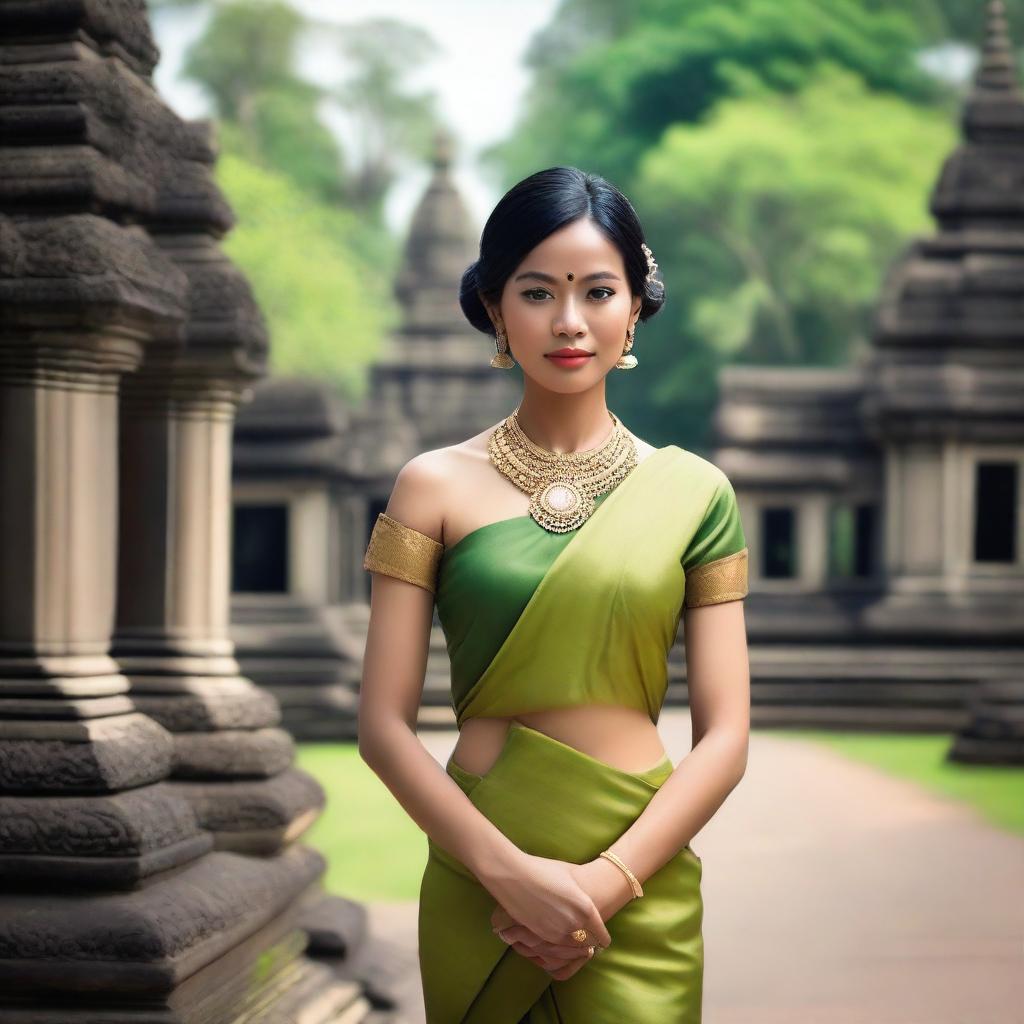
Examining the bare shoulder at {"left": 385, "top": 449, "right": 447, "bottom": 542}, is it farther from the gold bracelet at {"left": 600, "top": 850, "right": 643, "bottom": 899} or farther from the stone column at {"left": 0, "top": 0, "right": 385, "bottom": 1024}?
the stone column at {"left": 0, "top": 0, "right": 385, "bottom": 1024}

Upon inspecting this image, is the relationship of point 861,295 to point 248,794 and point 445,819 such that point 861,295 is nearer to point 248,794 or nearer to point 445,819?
point 248,794

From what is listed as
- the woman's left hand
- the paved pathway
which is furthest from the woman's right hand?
the paved pathway

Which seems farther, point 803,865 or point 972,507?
point 972,507

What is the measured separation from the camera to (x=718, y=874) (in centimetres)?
805

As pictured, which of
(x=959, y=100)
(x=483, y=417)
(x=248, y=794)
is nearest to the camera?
(x=248, y=794)

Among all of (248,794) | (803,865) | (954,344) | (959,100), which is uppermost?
(959,100)

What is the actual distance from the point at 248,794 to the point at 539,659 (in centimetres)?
316

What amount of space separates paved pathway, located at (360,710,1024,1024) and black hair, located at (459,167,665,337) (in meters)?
3.25

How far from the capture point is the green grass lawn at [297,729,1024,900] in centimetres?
818

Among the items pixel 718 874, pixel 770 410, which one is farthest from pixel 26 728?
pixel 770 410

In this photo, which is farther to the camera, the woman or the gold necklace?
the gold necklace

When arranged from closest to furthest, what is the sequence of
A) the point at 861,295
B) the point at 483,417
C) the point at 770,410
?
the point at 770,410 → the point at 483,417 → the point at 861,295

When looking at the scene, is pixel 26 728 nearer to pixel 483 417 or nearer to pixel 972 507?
pixel 972 507

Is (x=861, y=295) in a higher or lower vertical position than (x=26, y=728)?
higher
